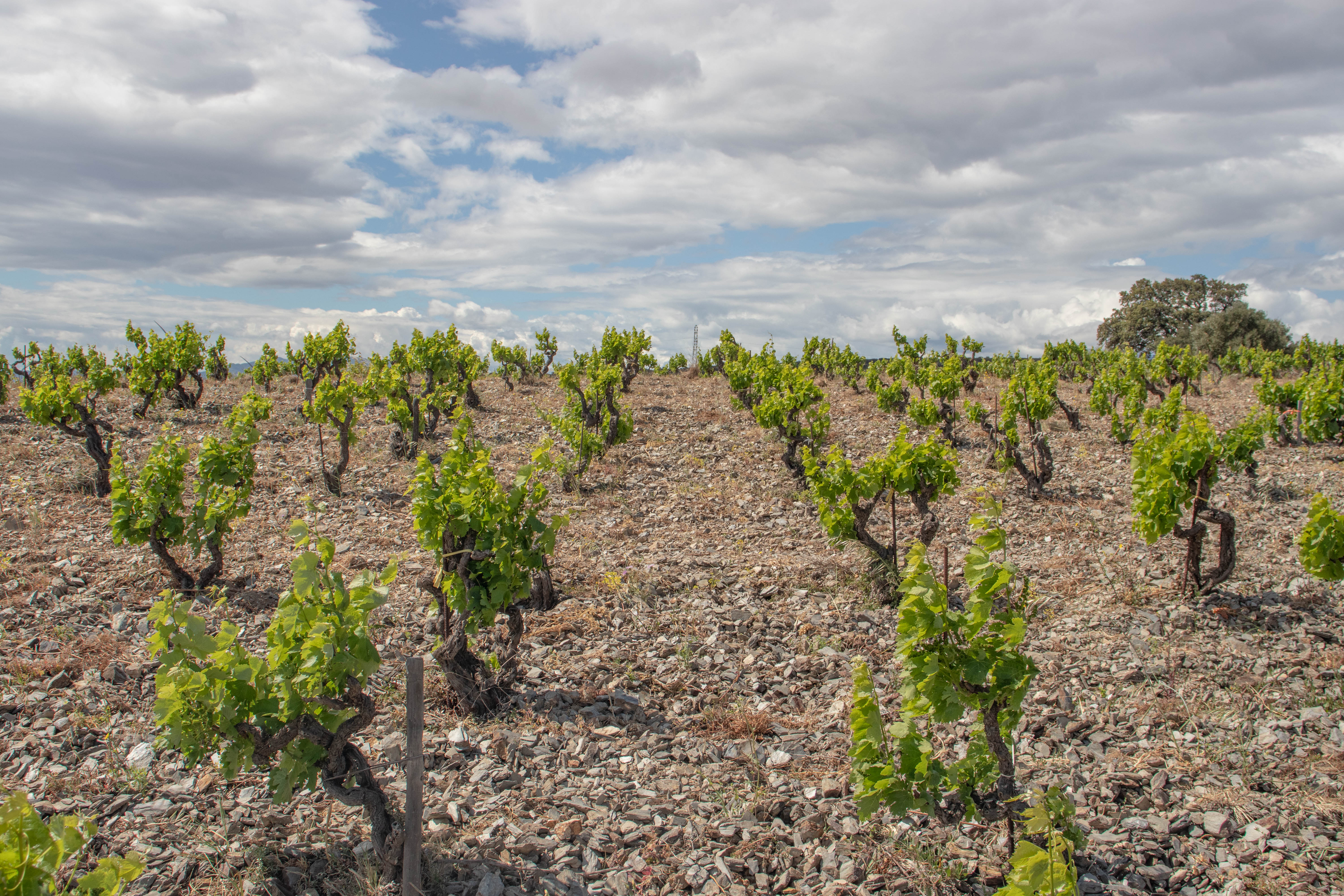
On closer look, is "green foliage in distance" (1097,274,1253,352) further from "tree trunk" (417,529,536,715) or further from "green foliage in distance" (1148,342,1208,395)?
"tree trunk" (417,529,536,715)

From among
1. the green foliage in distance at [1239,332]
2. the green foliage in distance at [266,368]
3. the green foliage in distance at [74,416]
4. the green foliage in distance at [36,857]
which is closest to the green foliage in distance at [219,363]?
the green foliage in distance at [266,368]

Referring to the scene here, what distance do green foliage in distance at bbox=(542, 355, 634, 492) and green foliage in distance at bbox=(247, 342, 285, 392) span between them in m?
12.1

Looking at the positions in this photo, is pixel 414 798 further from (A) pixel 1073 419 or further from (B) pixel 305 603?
(A) pixel 1073 419

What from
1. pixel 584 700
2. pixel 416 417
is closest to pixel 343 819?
pixel 584 700

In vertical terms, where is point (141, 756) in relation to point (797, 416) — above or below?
below

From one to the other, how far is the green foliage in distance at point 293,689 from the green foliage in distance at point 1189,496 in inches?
338

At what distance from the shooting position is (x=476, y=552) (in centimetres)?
661

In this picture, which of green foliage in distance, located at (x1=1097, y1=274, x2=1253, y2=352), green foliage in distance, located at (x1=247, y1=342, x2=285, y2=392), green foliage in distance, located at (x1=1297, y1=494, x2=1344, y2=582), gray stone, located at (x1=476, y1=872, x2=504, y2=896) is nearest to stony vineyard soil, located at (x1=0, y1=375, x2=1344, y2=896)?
gray stone, located at (x1=476, y1=872, x2=504, y2=896)

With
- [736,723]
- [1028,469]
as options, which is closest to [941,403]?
[1028,469]

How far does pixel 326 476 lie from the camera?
14.1m

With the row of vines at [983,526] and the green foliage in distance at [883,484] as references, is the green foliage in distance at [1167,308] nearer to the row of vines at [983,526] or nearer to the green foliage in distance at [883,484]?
the row of vines at [983,526]

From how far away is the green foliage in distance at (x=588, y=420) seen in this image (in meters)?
15.5

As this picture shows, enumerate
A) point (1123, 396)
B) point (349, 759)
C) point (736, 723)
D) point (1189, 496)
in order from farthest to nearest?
point (1123, 396), point (1189, 496), point (736, 723), point (349, 759)

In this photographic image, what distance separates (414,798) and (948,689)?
132 inches
